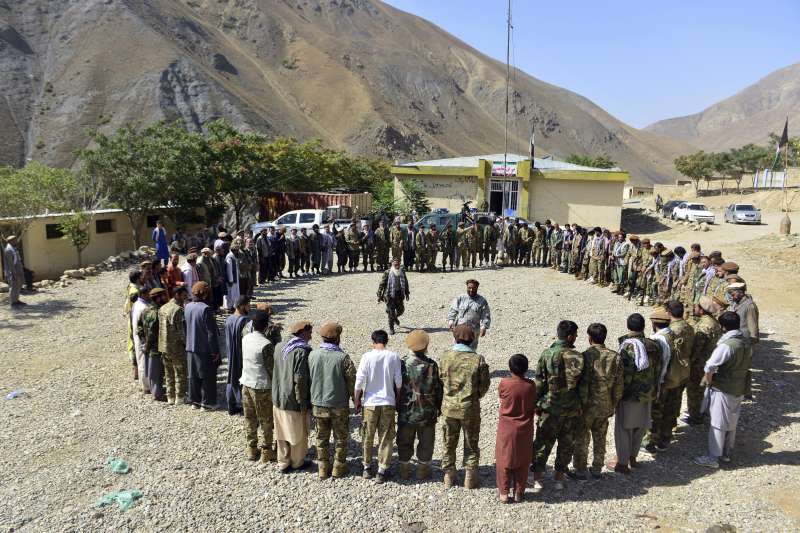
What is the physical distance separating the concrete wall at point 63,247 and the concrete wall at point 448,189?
489 inches

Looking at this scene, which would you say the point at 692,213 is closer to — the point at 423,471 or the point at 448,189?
the point at 448,189

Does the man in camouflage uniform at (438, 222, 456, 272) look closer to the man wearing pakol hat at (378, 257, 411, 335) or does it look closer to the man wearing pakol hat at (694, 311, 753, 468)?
the man wearing pakol hat at (378, 257, 411, 335)

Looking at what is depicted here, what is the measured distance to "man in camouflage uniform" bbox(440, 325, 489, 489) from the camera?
5082 mm

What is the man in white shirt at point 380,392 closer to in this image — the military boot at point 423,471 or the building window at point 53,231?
the military boot at point 423,471

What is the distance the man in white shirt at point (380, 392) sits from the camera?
524 centimetres

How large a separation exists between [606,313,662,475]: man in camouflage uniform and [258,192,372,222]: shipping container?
21.0m

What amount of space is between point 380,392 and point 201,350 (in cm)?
279

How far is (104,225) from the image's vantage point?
64.8 feet

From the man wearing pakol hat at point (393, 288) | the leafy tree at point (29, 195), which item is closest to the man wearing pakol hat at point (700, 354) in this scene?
the man wearing pakol hat at point (393, 288)

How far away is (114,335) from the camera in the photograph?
10.5 m

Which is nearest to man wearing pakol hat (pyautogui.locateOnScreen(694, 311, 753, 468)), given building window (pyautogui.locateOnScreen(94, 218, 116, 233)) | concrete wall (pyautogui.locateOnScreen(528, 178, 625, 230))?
building window (pyautogui.locateOnScreen(94, 218, 116, 233))

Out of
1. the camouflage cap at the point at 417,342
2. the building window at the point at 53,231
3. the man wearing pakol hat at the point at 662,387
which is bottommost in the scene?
the man wearing pakol hat at the point at 662,387

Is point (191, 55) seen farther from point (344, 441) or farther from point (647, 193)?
point (344, 441)

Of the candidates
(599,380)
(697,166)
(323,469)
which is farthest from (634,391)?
(697,166)
